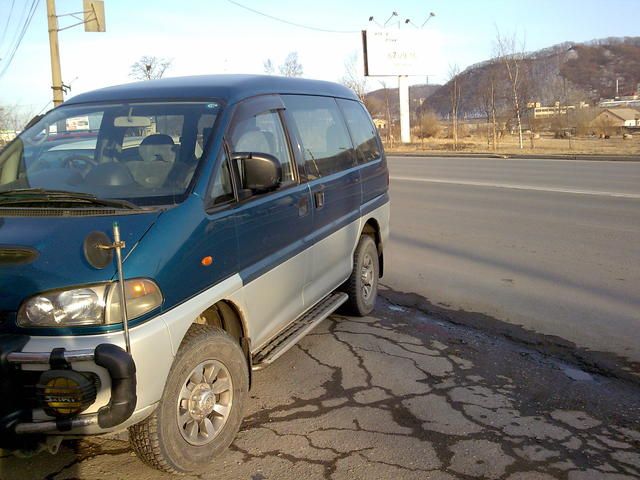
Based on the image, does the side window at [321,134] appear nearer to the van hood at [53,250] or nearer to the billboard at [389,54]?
the van hood at [53,250]

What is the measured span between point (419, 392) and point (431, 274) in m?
3.60

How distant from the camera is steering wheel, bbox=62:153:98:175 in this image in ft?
12.8

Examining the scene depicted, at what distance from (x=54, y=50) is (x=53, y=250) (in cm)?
1614

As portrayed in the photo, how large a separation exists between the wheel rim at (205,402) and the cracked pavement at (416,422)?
215 mm

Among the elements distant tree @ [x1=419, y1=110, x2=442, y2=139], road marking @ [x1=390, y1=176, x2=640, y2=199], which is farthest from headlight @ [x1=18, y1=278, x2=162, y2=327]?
distant tree @ [x1=419, y1=110, x2=442, y2=139]

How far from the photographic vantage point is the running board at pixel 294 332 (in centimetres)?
409

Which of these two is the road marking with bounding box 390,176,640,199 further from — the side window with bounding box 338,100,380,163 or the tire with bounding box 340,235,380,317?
the tire with bounding box 340,235,380,317

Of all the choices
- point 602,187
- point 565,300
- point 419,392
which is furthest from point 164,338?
point 602,187

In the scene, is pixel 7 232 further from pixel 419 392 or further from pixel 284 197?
pixel 419 392

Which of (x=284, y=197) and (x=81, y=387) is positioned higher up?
(x=284, y=197)

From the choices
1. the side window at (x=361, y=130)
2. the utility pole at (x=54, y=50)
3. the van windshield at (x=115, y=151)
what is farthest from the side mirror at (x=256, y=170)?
the utility pole at (x=54, y=50)

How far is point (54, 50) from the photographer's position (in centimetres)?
1711

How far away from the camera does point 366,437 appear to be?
12.3 feet

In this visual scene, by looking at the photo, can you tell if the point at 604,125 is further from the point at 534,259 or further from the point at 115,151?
the point at 115,151
